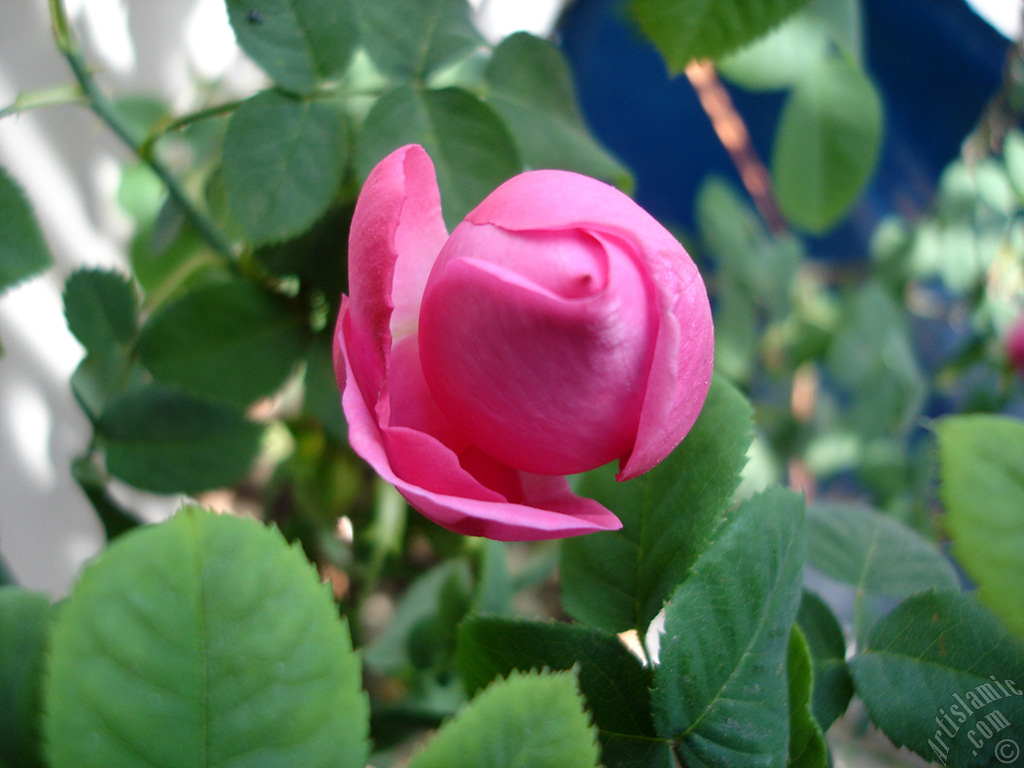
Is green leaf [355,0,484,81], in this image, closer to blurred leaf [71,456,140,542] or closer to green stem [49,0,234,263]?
green stem [49,0,234,263]

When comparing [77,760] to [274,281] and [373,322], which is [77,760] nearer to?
[373,322]

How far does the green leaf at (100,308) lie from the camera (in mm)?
361

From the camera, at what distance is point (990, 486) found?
0.22m

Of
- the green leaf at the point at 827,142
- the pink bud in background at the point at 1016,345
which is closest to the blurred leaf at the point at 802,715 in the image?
the green leaf at the point at 827,142

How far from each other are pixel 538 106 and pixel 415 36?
0.25 feet

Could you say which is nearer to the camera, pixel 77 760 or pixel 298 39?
pixel 77 760

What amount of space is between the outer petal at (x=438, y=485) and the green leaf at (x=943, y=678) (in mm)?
167

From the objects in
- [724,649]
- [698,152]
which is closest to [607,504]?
[724,649]

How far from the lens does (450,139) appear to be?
0.33 metres

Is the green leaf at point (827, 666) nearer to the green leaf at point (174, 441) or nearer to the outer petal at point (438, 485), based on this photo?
the outer petal at point (438, 485)

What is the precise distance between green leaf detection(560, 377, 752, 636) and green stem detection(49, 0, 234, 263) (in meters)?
0.28

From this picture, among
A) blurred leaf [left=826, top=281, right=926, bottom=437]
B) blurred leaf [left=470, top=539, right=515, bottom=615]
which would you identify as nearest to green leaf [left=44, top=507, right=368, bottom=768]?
blurred leaf [left=470, top=539, right=515, bottom=615]

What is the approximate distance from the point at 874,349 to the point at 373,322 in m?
0.69

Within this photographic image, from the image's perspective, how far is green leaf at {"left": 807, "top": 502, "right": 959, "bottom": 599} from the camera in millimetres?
331
